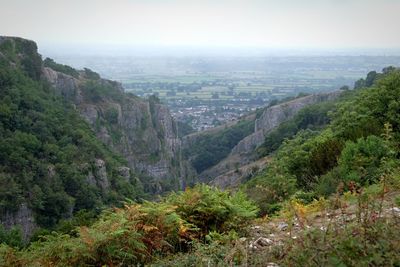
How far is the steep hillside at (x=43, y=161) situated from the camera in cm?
3403

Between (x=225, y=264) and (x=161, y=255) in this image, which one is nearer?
(x=225, y=264)

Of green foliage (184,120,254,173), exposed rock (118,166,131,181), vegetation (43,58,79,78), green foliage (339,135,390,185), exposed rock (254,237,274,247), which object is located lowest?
green foliage (184,120,254,173)

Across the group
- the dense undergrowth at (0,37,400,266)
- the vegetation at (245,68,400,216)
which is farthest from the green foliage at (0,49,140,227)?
the vegetation at (245,68,400,216)

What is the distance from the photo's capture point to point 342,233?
13.0 feet

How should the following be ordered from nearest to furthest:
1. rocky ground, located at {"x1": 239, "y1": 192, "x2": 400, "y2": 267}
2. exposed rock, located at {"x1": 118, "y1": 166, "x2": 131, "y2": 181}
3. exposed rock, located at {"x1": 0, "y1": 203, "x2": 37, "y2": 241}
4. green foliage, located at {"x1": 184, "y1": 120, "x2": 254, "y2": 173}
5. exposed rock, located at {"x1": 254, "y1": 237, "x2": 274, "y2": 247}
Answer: rocky ground, located at {"x1": 239, "y1": 192, "x2": 400, "y2": 267}, exposed rock, located at {"x1": 254, "y1": 237, "x2": 274, "y2": 247}, exposed rock, located at {"x1": 0, "y1": 203, "x2": 37, "y2": 241}, exposed rock, located at {"x1": 118, "y1": 166, "x2": 131, "y2": 181}, green foliage, located at {"x1": 184, "y1": 120, "x2": 254, "y2": 173}

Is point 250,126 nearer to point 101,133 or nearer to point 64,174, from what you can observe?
point 101,133

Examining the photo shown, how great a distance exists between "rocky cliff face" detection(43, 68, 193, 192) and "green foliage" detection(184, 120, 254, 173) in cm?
286

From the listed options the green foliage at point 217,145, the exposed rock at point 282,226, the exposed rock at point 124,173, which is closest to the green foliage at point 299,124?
the exposed rock at point 124,173

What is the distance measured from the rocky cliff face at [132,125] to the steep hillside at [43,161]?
9.56 metres

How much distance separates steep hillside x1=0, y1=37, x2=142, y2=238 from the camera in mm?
34031

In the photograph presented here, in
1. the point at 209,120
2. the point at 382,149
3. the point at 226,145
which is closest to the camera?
the point at 382,149

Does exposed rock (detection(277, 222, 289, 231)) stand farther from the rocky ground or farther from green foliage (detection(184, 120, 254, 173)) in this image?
green foliage (detection(184, 120, 254, 173))

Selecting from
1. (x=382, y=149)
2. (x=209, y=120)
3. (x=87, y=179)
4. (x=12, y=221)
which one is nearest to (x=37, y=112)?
(x=87, y=179)

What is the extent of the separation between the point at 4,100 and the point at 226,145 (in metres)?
49.3
